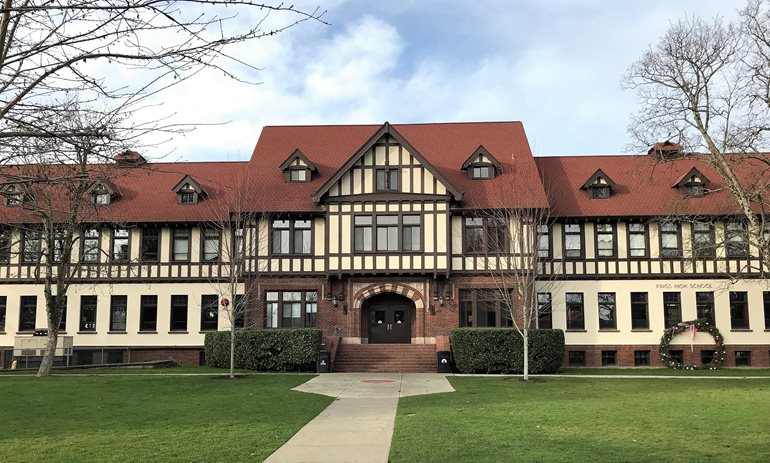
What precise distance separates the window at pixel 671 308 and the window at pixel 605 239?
3.35m

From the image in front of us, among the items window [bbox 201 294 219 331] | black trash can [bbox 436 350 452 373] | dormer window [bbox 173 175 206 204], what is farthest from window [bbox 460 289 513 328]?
dormer window [bbox 173 175 206 204]

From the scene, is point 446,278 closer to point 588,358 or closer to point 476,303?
point 476,303

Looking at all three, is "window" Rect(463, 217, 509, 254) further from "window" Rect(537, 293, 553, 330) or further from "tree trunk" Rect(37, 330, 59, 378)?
"tree trunk" Rect(37, 330, 59, 378)

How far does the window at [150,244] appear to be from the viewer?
33062 mm

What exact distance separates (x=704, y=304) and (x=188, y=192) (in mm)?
26030

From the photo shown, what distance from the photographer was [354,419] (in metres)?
14.3

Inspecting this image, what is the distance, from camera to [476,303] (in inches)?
1212

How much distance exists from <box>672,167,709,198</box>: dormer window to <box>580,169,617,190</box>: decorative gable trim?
3.33 m

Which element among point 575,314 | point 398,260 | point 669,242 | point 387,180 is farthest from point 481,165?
point 669,242

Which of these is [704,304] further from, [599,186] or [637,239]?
[599,186]

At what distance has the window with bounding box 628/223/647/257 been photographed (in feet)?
105

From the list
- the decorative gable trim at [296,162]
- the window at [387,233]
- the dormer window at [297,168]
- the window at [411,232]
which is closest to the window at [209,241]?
the dormer window at [297,168]

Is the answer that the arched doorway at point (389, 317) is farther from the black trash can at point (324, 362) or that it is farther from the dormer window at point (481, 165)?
the dormer window at point (481, 165)

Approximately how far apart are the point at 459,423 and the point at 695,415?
556cm
